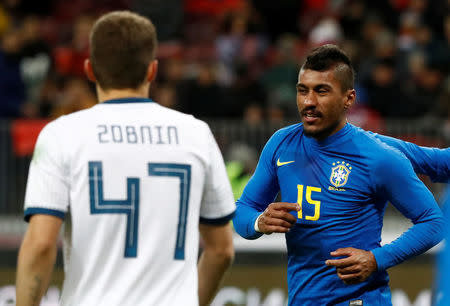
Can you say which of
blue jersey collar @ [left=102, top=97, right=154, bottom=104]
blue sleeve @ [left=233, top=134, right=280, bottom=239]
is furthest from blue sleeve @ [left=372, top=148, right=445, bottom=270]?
blue jersey collar @ [left=102, top=97, right=154, bottom=104]

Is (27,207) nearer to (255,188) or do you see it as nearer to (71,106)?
(255,188)

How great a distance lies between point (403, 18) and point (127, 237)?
10983 mm

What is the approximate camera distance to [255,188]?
479 cm

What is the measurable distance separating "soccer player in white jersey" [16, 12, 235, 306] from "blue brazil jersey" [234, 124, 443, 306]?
Answer: 1.33 meters

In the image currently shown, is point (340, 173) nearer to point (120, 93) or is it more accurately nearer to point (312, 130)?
point (312, 130)

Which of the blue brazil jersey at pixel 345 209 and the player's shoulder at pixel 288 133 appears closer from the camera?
the blue brazil jersey at pixel 345 209

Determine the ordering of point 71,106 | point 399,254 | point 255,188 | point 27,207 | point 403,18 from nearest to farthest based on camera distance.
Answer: point 27,207
point 399,254
point 255,188
point 71,106
point 403,18

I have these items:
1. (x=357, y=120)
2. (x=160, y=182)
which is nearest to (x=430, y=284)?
(x=357, y=120)

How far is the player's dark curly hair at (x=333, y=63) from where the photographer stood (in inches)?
179

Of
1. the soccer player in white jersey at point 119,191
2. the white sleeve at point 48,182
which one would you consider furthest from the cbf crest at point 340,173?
the white sleeve at point 48,182

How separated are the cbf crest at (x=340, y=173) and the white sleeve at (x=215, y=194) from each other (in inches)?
48.2

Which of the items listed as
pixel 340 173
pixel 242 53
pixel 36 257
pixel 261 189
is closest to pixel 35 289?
pixel 36 257

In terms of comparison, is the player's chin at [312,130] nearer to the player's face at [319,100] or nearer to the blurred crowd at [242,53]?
the player's face at [319,100]

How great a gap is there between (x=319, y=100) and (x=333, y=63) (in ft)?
0.76
